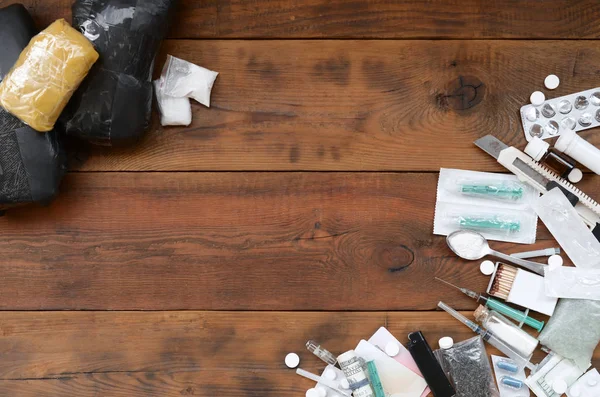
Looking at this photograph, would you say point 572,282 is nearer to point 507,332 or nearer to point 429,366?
point 507,332

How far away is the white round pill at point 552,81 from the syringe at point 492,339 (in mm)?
474

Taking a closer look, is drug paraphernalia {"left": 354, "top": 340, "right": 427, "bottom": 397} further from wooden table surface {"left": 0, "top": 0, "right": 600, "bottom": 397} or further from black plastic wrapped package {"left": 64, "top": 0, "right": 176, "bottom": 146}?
black plastic wrapped package {"left": 64, "top": 0, "right": 176, "bottom": 146}

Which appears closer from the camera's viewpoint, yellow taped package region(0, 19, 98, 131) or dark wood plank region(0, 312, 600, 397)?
yellow taped package region(0, 19, 98, 131)

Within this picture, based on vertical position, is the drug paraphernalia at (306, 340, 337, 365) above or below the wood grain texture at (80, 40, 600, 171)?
below

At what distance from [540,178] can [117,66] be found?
818 millimetres

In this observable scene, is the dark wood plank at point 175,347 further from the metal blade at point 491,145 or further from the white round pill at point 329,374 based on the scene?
the metal blade at point 491,145

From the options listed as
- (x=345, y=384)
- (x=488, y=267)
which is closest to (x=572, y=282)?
(x=488, y=267)

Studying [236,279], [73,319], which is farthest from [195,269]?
[73,319]

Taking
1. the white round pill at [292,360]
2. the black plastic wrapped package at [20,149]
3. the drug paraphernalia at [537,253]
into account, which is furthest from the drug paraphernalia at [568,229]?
the black plastic wrapped package at [20,149]

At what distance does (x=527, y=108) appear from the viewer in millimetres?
1116

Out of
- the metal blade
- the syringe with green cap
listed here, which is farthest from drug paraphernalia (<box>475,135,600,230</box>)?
the syringe with green cap

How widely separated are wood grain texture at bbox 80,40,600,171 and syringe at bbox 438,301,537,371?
0.28 meters

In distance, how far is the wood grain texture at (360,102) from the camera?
3.69 feet

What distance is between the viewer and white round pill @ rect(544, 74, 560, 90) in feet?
3.66
